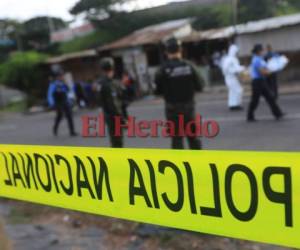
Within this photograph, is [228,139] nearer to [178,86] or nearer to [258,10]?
[178,86]

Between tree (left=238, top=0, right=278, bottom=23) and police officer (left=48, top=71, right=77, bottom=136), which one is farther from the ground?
tree (left=238, top=0, right=278, bottom=23)

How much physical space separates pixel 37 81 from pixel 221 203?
23.2 m

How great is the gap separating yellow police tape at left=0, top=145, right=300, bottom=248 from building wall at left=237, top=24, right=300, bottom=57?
14.1 m

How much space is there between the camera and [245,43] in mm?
16406

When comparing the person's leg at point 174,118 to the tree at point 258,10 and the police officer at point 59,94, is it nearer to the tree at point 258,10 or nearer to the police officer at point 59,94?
the police officer at point 59,94

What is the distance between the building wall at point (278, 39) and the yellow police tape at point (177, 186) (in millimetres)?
14107

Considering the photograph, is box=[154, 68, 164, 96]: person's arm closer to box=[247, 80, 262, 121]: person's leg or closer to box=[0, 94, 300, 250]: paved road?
box=[0, 94, 300, 250]: paved road

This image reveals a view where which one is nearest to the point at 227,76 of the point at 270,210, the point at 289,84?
the point at 289,84

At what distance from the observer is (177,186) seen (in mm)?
2115

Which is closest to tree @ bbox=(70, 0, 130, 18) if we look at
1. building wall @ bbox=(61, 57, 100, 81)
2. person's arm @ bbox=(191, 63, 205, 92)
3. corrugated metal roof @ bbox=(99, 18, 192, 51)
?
corrugated metal roof @ bbox=(99, 18, 192, 51)

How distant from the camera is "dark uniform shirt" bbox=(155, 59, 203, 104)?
206 inches

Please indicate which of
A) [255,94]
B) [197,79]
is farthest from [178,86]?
[255,94]

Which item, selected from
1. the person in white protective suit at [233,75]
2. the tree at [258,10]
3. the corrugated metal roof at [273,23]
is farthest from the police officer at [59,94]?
the corrugated metal roof at [273,23]

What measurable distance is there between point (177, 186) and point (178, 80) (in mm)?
3233
